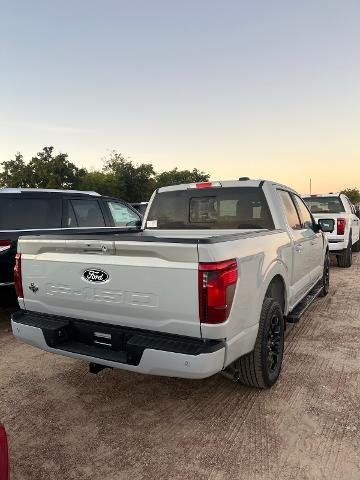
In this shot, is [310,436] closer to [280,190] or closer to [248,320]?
[248,320]

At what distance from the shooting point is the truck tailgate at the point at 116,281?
2.65 metres

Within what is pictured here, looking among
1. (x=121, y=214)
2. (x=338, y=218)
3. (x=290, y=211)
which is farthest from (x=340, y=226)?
(x=290, y=211)

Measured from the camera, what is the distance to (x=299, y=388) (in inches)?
144

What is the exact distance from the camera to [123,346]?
2.95m

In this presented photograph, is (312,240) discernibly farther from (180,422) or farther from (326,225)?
(180,422)

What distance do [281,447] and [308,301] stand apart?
243 cm

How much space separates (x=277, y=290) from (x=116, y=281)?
172 cm

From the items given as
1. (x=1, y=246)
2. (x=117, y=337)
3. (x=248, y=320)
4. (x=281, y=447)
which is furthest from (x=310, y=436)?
(x=1, y=246)

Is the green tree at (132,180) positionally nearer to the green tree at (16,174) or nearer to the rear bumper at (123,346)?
the green tree at (16,174)

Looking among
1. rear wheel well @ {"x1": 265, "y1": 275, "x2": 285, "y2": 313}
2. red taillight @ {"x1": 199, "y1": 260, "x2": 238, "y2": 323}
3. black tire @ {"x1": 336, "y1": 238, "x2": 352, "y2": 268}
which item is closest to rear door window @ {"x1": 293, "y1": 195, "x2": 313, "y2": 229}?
rear wheel well @ {"x1": 265, "y1": 275, "x2": 285, "y2": 313}

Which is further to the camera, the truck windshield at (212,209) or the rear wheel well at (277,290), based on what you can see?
the truck windshield at (212,209)

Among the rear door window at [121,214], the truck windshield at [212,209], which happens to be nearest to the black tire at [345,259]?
the rear door window at [121,214]

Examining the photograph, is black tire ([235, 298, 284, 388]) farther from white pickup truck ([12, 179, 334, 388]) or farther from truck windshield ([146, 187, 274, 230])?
truck windshield ([146, 187, 274, 230])

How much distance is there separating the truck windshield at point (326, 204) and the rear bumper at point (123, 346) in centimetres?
832
